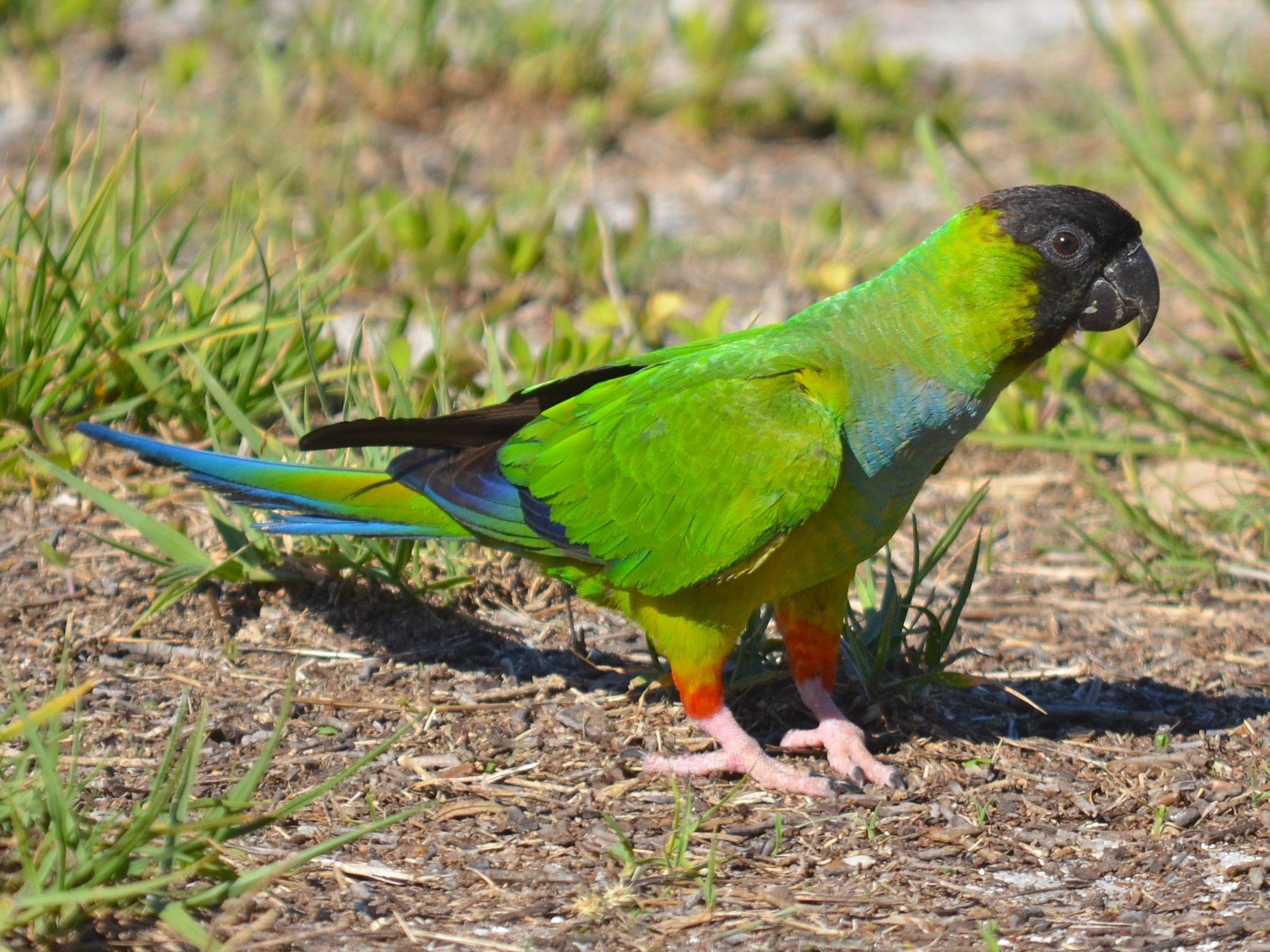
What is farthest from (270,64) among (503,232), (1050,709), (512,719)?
(1050,709)

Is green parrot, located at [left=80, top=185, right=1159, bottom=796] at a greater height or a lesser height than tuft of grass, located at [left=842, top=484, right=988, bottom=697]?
greater

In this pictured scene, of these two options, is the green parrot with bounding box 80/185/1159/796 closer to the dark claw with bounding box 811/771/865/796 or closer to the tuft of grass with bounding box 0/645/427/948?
the dark claw with bounding box 811/771/865/796

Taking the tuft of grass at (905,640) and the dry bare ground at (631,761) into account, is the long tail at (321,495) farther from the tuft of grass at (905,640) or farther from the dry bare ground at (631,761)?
the tuft of grass at (905,640)

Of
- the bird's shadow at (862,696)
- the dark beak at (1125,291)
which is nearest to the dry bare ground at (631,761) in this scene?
the bird's shadow at (862,696)

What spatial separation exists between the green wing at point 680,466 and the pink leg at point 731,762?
14.4 inches

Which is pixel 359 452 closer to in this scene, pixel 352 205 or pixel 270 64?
pixel 352 205

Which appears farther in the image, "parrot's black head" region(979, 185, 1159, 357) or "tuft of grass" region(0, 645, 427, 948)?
"parrot's black head" region(979, 185, 1159, 357)

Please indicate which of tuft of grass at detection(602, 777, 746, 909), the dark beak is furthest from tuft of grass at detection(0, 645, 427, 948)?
the dark beak

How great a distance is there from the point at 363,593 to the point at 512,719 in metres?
0.58

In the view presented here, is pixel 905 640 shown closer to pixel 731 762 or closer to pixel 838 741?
pixel 838 741

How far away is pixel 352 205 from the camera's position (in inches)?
207

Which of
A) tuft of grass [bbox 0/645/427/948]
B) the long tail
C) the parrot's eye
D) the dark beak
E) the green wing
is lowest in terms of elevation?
tuft of grass [bbox 0/645/427/948]

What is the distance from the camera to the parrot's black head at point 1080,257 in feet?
9.41

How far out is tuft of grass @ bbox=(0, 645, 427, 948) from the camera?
2.09 metres
